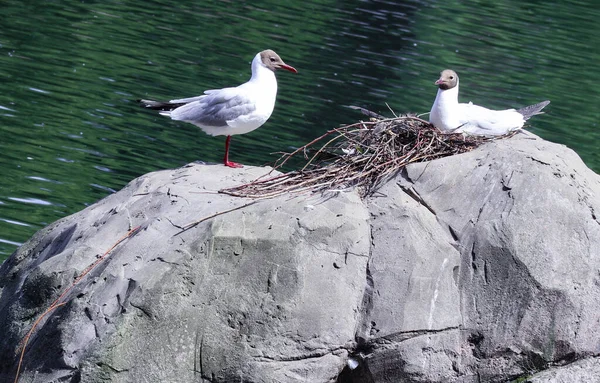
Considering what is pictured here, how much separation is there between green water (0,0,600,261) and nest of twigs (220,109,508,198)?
385cm

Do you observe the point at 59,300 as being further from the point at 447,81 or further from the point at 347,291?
the point at 447,81

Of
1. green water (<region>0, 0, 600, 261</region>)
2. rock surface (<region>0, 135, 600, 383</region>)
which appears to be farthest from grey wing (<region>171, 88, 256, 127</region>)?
green water (<region>0, 0, 600, 261</region>)

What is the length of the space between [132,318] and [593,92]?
16045mm

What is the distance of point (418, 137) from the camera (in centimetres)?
707

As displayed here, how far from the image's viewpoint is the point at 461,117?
7.73 m

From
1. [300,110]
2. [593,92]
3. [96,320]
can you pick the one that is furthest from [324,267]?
[593,92]

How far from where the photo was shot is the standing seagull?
25.4 ft

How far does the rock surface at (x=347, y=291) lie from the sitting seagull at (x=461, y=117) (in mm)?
850

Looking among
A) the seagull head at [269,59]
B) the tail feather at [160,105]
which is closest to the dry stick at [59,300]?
the tail feather at [160,105]

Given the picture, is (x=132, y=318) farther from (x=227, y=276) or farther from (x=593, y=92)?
(x=593, y=92)

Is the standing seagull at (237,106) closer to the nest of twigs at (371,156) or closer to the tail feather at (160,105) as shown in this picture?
the tail feather at (160,105)

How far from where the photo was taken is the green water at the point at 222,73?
12547 mm

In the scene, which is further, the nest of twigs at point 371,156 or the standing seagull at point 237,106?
the standing seagull at point 237,106

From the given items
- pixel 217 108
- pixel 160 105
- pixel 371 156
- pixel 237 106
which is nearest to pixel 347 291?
pixel 371 156
